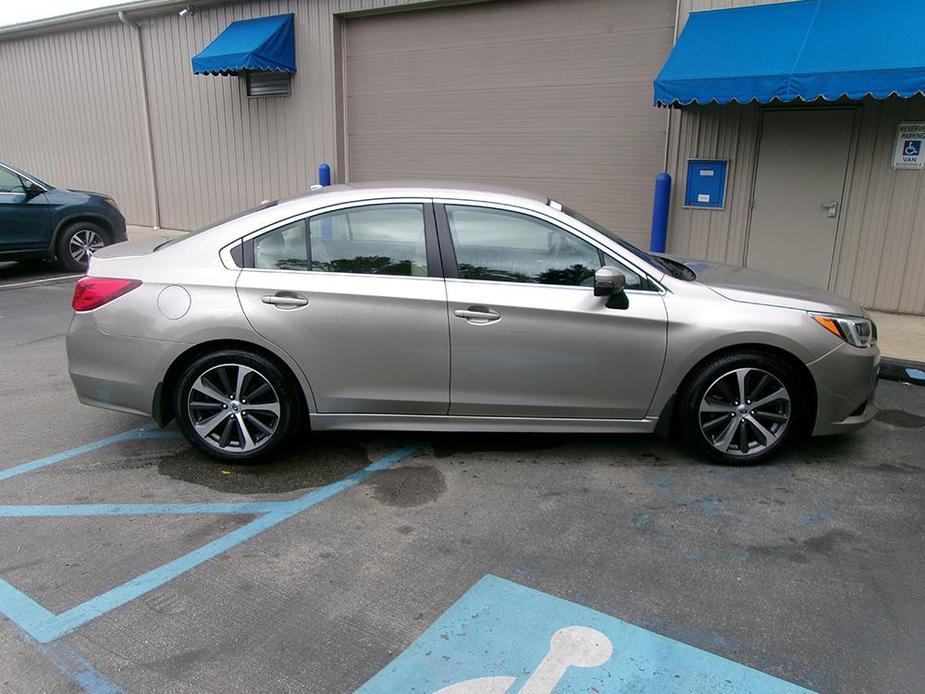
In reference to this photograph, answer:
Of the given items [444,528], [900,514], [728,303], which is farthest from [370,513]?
[900,514]

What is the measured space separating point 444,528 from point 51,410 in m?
3.42

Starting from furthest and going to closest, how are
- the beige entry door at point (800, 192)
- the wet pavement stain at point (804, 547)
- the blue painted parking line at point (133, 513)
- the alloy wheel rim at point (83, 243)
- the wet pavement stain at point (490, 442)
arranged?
the alloy wheel rim at point (83, 243) < the beige entry door at point (800, 192) < the wet pavement stain at point (490, 442) < the wet pavement stain at point (804, 547) < the blue painted parking line at point (133, 513)

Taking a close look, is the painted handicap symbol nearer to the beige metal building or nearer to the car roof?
the car roof

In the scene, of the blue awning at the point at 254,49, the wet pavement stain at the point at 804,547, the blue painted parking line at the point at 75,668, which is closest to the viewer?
the blue painted parking line at the point at 75,668

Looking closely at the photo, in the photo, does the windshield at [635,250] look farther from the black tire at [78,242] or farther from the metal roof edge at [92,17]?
the metal roof edge at [92,17]

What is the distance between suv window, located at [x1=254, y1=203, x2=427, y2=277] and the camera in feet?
14.1

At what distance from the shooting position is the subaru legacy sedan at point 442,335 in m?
4.20

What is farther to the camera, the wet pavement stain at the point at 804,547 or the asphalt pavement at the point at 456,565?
the wet pavement stain at the point at 804,547

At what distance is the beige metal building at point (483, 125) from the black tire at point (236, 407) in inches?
267

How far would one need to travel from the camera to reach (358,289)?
4.20m

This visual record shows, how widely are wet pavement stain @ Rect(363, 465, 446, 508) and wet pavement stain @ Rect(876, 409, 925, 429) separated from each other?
3393 millimetres

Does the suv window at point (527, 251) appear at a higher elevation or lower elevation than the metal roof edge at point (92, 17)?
lower

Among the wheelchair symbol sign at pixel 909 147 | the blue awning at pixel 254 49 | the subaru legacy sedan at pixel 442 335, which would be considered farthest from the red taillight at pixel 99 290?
the blue awning at pixel 254 49

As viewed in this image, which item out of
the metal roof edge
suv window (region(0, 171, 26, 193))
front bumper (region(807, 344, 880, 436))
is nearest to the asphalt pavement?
front bumper (region(807, 344, 880, 436))
